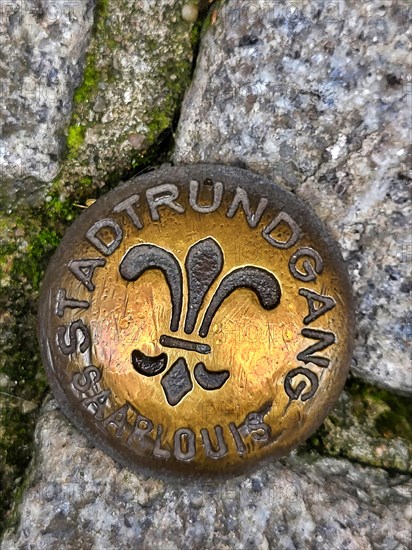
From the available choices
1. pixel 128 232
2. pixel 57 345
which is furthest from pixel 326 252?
pixel 57 345

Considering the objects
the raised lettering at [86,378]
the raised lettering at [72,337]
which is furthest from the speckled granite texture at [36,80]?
the raised lettering at [86,378]

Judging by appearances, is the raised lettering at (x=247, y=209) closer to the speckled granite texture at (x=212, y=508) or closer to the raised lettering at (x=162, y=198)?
the raised lettering at (x=162, y=198)

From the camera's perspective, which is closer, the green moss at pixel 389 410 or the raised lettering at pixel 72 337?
the raised lettering at pixel 72 337

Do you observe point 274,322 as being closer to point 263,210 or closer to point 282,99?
point 263,210

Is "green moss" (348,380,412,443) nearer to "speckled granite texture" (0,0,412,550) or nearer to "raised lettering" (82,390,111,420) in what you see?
"speckled granite texture" (0,0,412,550)

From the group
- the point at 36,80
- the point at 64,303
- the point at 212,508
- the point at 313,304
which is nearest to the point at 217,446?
the point at 212,508

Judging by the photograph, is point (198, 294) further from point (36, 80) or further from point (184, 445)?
point (36, 80)
